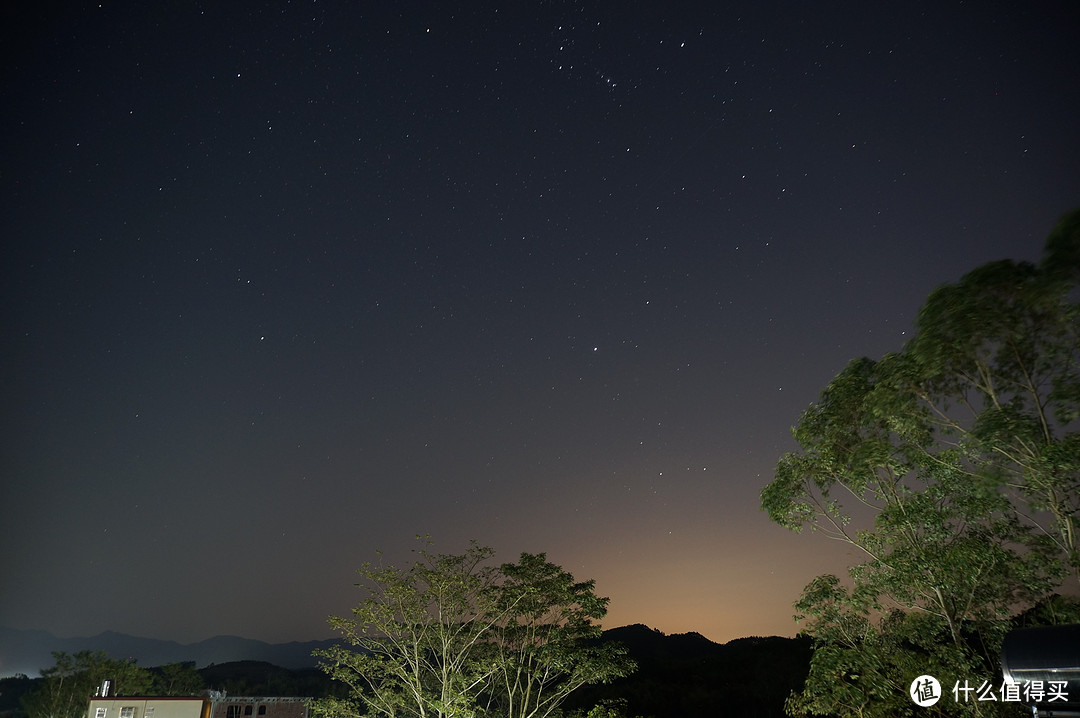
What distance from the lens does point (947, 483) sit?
838 centimetres

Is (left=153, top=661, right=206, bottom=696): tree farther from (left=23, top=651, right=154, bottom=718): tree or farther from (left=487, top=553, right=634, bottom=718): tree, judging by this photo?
(left=487, top=553, right=634, bottom=718): tree

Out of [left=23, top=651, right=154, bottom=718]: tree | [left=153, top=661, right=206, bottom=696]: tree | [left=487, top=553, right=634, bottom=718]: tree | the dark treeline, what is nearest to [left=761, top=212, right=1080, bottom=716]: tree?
[left=487, top=553, right=634, bottom=718]: tree

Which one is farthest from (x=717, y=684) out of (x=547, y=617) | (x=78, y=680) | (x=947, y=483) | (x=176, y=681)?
(x=947, y=483)

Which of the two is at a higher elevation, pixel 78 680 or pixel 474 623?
pixel 474 623

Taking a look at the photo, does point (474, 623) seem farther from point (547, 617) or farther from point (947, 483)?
point (947, 483)

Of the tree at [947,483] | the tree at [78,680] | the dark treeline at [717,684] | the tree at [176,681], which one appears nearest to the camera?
the tree at [947,483]

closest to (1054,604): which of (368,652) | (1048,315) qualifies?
(1048,315)

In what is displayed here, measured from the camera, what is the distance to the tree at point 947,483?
7.23m

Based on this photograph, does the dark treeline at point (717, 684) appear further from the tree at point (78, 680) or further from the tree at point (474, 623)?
the tree at point (474, 623)

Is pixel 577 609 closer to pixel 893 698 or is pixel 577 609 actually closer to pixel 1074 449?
pixel 893 698

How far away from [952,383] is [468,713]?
10.3 metres

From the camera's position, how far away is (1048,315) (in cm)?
723

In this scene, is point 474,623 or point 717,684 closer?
point 474,623

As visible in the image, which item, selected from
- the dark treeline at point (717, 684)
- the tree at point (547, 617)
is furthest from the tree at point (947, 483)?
the dark treeline at point (717, 684)
